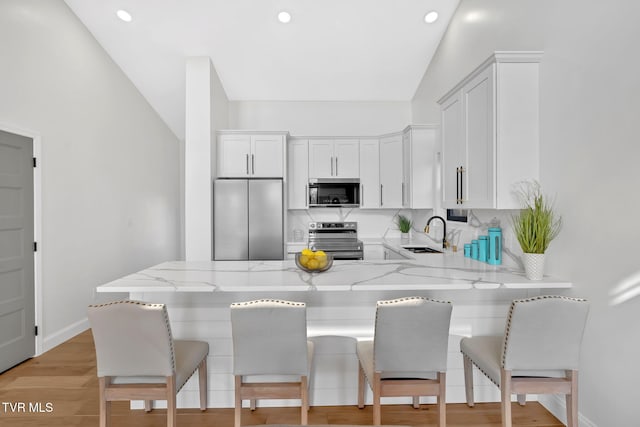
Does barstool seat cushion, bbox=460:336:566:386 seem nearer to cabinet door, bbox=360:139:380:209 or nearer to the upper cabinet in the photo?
the upper cabinet

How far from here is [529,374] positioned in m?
1.91

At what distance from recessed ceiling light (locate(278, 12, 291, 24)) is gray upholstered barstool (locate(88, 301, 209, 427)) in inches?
130

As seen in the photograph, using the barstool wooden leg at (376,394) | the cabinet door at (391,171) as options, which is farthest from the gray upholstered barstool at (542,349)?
the cabinet door at (391,171)

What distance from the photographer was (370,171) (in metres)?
5.03

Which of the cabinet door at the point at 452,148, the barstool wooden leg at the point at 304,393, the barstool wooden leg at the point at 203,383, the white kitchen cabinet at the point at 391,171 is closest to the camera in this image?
the barstool wooden leg at the point at 304,393

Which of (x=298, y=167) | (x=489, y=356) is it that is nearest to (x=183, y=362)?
(x=489, y=356)

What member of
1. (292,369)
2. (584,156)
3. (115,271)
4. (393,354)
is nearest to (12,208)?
(115,271)

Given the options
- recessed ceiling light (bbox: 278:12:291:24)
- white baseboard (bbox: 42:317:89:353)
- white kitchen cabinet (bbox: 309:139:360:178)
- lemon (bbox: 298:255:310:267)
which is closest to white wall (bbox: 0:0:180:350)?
white baseboard (bbox: 42:317:89:353)

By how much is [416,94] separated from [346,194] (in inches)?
67.6

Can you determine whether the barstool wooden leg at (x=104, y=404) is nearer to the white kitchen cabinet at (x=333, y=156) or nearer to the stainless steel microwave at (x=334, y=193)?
the stainless steel microwave at (x=334, y=193)

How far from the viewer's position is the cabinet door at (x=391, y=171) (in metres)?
4.82

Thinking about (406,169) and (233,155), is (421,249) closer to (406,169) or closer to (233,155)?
(406,169)

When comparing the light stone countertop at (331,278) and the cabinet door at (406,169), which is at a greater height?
the cabinet door at (406,169)

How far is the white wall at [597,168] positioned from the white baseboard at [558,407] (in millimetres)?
20
